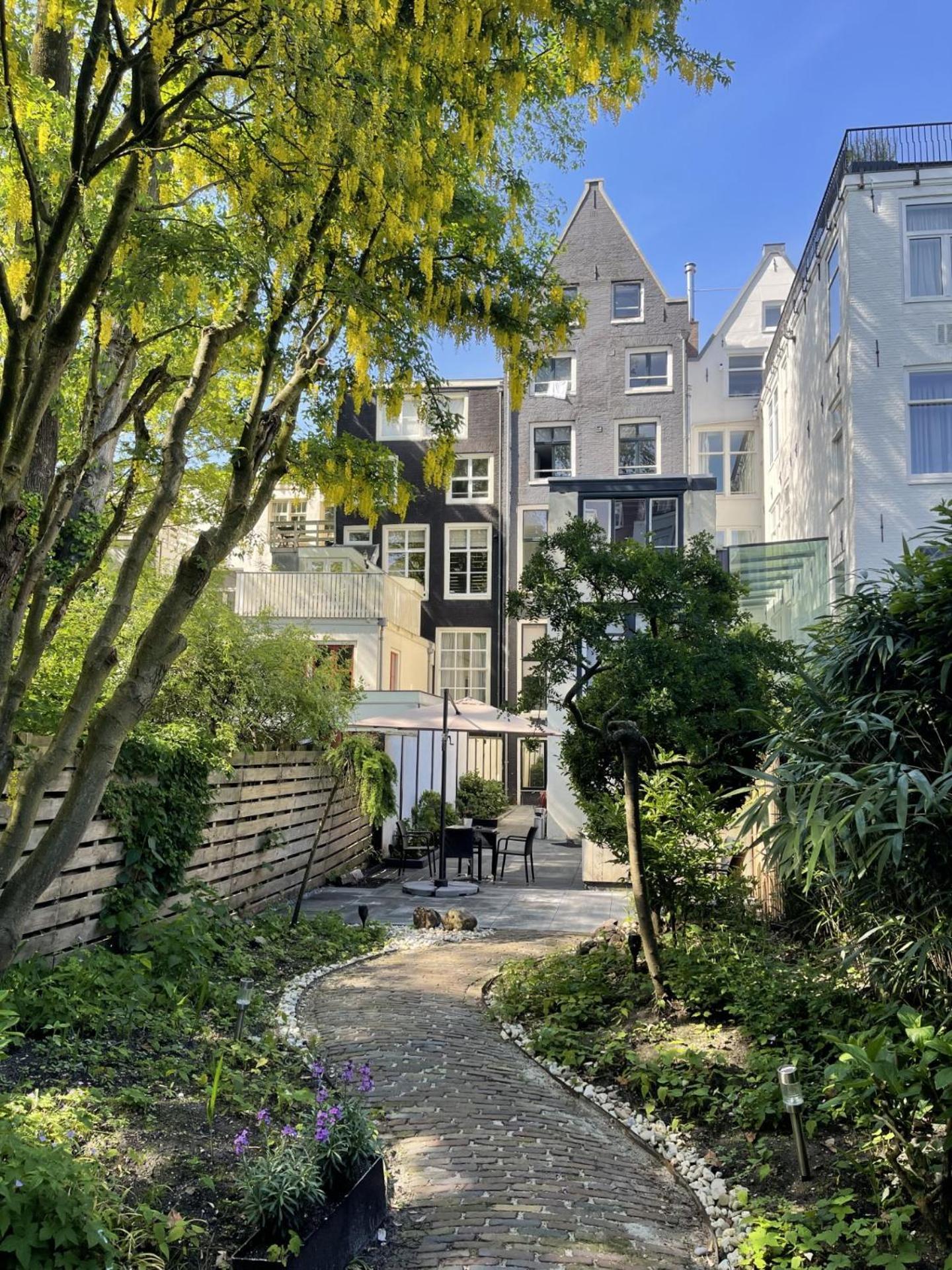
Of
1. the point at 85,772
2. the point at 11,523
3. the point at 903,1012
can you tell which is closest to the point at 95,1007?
the point at 85,772

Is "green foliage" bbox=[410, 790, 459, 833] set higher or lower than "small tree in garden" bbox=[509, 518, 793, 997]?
lower

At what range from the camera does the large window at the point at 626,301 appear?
98.3ft

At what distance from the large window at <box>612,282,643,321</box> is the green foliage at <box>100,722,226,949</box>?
81.6 feet

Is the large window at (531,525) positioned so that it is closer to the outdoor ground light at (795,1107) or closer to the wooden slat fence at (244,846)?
the wooden slat fence at (244,846)

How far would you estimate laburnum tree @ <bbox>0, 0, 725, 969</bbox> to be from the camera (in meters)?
4.81

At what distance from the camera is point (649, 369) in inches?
1164

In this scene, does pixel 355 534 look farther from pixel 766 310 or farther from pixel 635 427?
pixel 766 310

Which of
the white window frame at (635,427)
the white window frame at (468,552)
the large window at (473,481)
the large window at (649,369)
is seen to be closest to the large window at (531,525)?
the white window frame at (468,552)

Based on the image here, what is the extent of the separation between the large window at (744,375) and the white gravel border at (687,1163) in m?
29.5

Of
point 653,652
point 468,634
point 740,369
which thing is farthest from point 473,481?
point 653,652

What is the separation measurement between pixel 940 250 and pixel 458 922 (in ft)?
48.7

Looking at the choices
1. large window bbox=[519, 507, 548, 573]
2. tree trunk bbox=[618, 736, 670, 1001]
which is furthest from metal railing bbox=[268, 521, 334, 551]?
tree trunk bbox=[618, 736, 670, 1001]

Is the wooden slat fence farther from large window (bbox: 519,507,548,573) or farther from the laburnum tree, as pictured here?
large window (bbox: 519,507,548,573)

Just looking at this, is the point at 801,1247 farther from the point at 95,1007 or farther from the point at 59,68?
the point at 59,68
